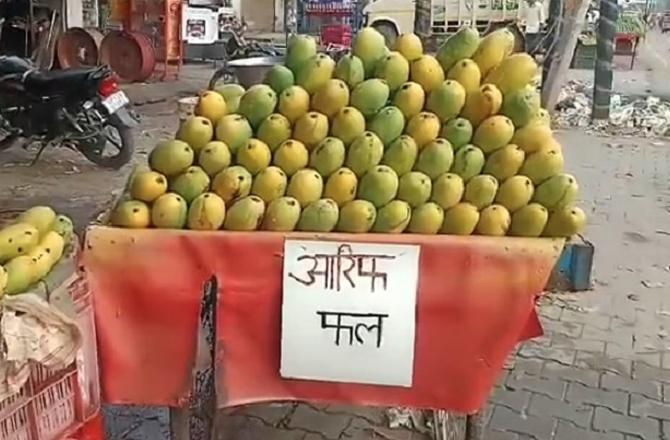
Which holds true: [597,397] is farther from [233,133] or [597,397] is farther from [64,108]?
[64,108]

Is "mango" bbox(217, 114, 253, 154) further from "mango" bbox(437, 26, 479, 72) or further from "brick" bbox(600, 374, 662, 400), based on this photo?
"brick" bbox(600, 374, 662, 400)

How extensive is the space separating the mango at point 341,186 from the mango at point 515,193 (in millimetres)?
349

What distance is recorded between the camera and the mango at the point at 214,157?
6.89 ft

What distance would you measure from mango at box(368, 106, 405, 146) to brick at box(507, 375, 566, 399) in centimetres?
156

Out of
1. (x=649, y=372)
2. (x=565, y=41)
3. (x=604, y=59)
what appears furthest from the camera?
(x=604, y=59)

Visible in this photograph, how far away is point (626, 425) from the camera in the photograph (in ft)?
10.1

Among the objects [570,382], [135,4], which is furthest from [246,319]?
[135,4]

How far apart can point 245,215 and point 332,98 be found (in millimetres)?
362

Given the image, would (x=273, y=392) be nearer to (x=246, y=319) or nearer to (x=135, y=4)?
(x=246, y=319)

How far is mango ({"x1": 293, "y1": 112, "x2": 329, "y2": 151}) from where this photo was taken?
6.93 feet

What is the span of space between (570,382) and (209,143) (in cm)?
195

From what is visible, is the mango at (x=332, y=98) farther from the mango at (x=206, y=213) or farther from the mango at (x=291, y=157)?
the mango at (x=206, y=213)

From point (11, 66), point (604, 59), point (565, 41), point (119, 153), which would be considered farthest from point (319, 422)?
point (604, 59)

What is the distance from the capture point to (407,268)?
2039 mm
